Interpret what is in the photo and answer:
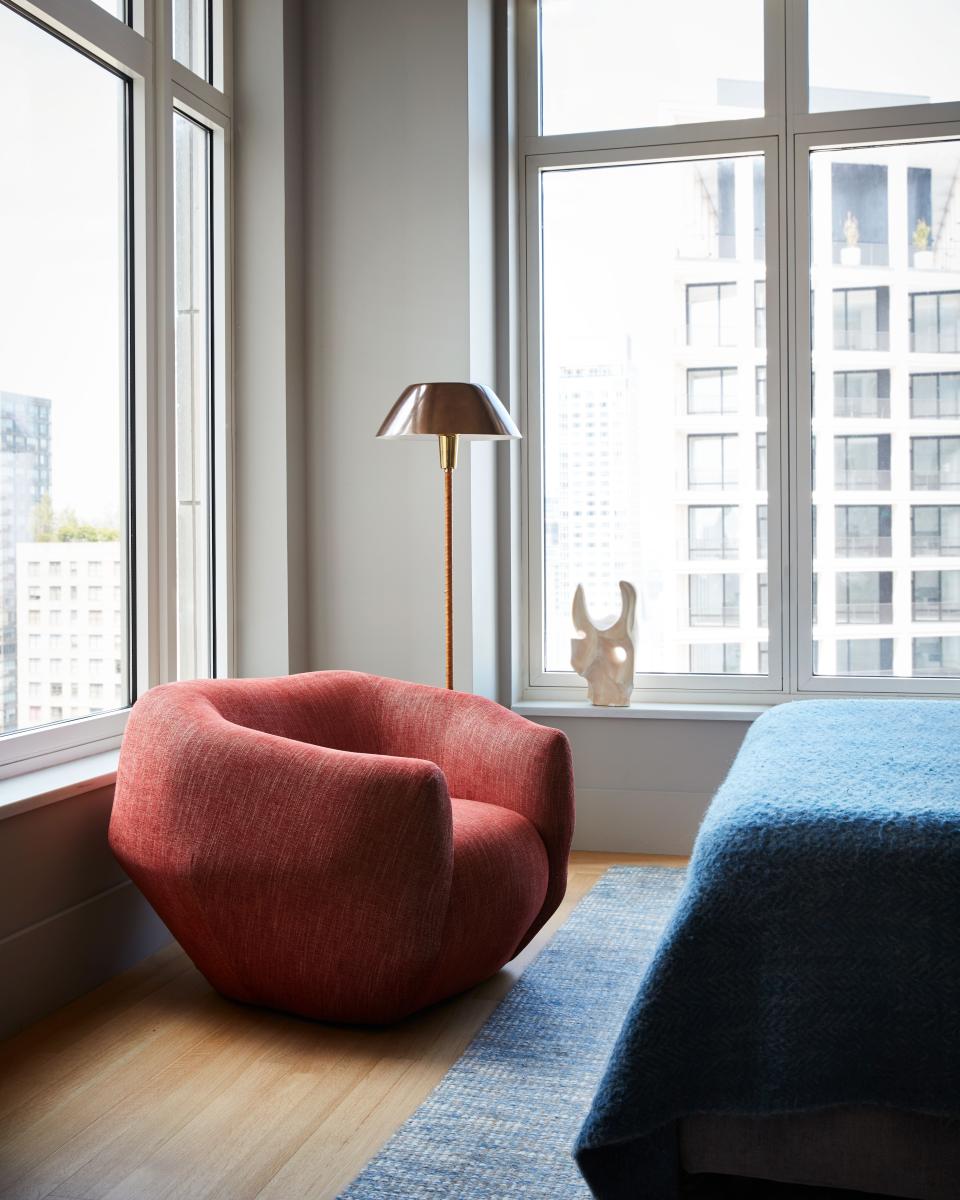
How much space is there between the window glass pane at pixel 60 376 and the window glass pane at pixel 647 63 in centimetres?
169

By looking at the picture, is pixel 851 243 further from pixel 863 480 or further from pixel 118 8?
pixel 118 8

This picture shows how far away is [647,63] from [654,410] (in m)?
1.20

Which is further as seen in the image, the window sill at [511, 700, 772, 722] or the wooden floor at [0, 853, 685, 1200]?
the window sill at [511, 700, 772, 722]

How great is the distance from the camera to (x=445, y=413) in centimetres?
306

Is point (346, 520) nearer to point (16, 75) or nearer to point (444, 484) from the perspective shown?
point (444, 484)

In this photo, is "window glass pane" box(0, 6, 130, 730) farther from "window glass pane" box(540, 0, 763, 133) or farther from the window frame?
the window frame

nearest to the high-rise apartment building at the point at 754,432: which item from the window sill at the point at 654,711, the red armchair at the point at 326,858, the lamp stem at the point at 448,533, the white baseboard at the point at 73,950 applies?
the window sill at the point at 654,711

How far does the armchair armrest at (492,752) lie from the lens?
2.67 metres

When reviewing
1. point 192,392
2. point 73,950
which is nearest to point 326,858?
point 73,950

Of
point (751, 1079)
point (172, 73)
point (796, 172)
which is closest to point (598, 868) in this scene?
point (751, 1079)

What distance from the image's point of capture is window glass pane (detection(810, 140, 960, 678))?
151 inches

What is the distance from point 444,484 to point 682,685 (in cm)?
111

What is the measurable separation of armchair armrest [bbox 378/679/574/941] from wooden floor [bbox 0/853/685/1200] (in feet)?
1.22

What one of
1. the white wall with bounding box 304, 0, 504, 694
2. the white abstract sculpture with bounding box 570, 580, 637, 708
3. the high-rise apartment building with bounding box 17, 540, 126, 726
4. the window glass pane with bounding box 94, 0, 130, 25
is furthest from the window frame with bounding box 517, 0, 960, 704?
the high-rise apartment building with bounding box 17, 540, 126, 726
